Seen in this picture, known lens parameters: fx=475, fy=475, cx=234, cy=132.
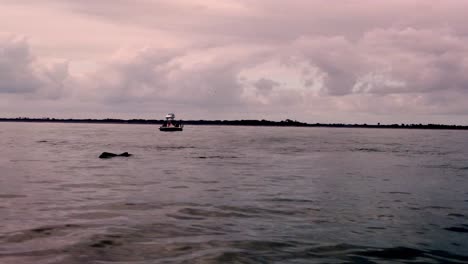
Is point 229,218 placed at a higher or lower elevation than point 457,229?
lower

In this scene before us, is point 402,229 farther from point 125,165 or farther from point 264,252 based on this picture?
point 125,165

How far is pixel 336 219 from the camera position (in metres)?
18.2

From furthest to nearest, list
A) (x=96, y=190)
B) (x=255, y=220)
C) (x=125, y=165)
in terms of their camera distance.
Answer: (x=125, y=165) < (x=96, y=190) < (x=255, y=220)

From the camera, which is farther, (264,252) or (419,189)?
(419,189)

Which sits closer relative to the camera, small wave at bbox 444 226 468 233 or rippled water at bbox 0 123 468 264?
rippled water at bbox 0 123 468 264

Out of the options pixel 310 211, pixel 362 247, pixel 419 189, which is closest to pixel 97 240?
pixel 362 247

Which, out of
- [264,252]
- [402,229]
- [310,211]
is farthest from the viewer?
[310,211]

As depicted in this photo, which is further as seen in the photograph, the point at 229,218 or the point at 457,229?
the point at 229,218

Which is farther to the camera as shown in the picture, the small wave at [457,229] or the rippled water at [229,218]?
the small wave at [457,229]

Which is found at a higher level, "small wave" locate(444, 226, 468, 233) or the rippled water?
"small wave" locate(444, 226, 468, 233)

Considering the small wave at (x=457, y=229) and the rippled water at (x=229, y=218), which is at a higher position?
the small wave at (x=457, y=229)

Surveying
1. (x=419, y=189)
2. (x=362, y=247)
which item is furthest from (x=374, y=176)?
(x=362, y=247)

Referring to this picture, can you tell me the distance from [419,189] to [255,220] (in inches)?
572

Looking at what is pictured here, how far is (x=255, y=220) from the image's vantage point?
17.8 m
